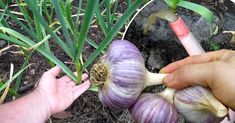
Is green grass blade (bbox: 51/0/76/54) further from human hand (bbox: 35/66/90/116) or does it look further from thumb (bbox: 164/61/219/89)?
thumb (bbox: 164/61/219/89)

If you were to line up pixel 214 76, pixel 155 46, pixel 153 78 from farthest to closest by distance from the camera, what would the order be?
pixel 155 46
pixel 153 78
pixel 214 76

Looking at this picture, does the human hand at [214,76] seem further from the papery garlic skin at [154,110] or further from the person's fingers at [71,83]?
the person's fingers at [71,83]

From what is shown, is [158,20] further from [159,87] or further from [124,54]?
[124,54]

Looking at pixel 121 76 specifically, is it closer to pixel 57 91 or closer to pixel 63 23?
pixel 63 23

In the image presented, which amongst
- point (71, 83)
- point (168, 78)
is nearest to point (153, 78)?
point (168, 78)

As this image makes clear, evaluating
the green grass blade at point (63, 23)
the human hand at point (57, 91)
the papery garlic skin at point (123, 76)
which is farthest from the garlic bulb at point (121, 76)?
the human hand at point (57, 91)

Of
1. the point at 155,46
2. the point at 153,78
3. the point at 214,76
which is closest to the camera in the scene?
the point at 214,76
